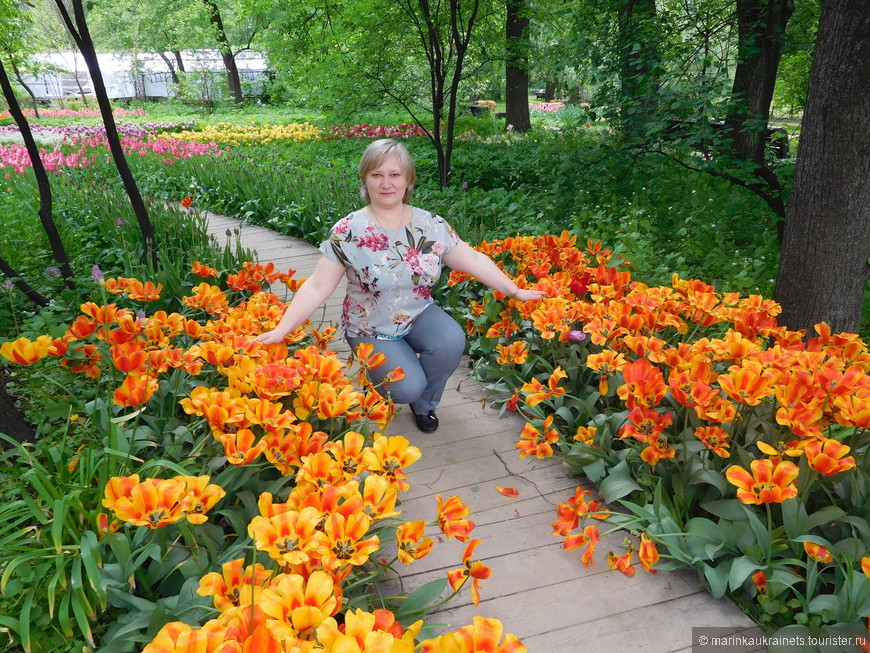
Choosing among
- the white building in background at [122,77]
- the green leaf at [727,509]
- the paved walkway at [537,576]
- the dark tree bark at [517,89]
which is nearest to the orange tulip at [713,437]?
the green leaf at [727,509]

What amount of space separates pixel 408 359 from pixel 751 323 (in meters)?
1.35

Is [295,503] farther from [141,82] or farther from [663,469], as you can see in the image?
[141,82]

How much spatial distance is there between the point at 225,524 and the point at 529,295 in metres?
1.51

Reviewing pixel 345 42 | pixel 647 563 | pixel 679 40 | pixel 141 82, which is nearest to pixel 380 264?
pixel 647 563

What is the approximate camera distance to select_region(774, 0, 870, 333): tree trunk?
8.45 ft

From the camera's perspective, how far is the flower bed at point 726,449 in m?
1.53

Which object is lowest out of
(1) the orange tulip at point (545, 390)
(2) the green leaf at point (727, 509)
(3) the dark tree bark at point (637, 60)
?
(2) the green leaf at point (727, 509)

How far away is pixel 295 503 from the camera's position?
1.32 m

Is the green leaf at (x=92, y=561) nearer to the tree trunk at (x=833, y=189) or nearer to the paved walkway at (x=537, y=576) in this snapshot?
the paved walkway at (x=537, y=576)

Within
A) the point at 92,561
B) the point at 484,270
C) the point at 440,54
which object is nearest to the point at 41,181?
the point at 484,270

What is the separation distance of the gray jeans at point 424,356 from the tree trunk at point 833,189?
5.75 feet

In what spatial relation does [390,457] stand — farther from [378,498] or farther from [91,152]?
[91,152]

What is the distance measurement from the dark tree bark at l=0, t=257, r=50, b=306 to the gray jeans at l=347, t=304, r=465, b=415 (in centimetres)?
158

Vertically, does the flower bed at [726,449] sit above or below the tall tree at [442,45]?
below
